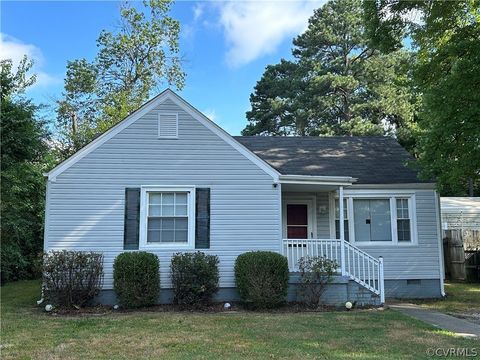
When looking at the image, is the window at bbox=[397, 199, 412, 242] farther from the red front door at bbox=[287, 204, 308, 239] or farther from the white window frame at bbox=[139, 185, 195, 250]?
the white window frame at bbox=[139, 185, 195, 250]

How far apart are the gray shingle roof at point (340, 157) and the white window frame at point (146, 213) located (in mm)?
2678

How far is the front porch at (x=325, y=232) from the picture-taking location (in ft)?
34.4

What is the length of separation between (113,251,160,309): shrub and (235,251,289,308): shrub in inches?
75.9

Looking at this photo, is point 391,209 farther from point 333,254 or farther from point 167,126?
point 167,126

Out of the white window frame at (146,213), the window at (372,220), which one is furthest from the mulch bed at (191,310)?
the window at (372,220)

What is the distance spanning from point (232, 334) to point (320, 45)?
93.5 ft

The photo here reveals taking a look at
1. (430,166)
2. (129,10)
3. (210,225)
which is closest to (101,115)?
(129,10)

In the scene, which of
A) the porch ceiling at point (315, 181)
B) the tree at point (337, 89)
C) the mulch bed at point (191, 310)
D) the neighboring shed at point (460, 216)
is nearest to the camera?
the mulch bed at point (191, 310)

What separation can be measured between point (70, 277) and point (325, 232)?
6747 mm

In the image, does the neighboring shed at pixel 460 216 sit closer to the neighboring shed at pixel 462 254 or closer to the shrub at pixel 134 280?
the neighboring shed at pixel 462 254

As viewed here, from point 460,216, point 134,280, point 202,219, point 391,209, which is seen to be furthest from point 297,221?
point 460,216

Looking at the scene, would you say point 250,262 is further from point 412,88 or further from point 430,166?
point 412,88

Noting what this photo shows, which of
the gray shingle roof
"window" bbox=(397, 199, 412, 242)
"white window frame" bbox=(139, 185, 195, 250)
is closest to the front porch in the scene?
the gray shingle roof

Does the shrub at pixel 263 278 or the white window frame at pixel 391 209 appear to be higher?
the white window frame at pixel 391 209
